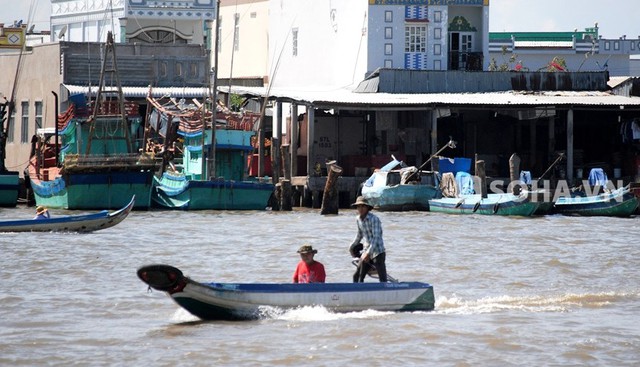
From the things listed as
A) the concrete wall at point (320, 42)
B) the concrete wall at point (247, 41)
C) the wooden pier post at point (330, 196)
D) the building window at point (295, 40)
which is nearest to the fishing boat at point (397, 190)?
the wooden pier post at point (330, 196)

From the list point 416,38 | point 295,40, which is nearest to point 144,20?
point 295,40

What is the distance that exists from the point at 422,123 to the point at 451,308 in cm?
2940

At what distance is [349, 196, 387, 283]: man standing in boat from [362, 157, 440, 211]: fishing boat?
22.1 meters

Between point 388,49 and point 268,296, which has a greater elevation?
point 388,49

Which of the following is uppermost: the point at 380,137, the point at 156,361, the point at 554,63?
the point at 554,63

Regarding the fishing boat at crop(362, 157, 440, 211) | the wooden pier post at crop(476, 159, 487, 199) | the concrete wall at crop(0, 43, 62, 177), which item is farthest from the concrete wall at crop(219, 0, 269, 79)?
the wooden pier post at crop(476, 159, 487, 199)

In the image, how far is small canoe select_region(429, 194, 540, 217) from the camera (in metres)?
38.5

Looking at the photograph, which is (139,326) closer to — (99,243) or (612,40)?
(99,243)

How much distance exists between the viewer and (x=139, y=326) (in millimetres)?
18156

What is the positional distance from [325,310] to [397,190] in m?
22.8

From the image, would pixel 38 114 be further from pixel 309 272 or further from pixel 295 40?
pixel 309 272

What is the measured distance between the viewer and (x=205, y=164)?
4106 centimetres

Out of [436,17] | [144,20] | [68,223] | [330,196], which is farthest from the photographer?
[144,20]

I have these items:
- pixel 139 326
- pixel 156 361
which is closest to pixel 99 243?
pixel 139 326
